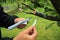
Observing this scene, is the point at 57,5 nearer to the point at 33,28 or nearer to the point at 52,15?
the point at 52,15

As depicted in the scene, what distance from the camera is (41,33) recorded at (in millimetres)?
2217

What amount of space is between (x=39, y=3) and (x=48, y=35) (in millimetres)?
510

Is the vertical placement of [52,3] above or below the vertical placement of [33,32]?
below

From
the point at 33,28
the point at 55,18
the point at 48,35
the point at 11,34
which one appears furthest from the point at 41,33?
the point at 33,28

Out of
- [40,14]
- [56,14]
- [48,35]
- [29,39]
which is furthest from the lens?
[48,35]

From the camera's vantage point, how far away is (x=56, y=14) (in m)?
1.83

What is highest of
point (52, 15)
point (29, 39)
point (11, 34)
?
point (29, 39)

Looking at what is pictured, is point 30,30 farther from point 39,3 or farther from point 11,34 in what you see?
point 11,34

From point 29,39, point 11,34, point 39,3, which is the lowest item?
point 11,34

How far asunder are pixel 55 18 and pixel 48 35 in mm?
409

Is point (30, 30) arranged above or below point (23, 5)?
above

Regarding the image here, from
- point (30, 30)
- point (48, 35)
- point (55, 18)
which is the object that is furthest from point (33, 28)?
point (48, 35)

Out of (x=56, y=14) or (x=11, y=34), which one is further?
(x=11, y=34)

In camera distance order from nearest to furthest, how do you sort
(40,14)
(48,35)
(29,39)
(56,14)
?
(29,39) → (40,14) → (56,14) → (48,35)
